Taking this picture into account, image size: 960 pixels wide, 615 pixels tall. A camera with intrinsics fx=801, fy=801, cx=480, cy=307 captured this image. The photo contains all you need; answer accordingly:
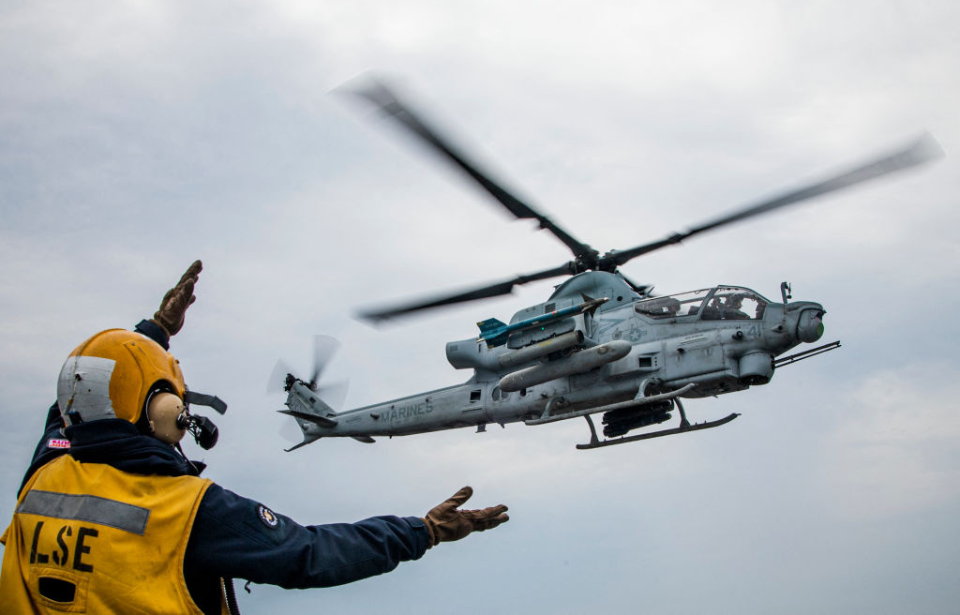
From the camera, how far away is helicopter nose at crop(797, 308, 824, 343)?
11477 mm

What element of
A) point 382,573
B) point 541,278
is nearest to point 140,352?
point 382,573

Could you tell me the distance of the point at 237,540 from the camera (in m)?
2.86

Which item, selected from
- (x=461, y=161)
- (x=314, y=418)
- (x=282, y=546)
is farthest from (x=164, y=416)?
(x=314, y=418)

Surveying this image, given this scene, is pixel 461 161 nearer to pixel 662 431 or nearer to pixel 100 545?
pixel 662 431

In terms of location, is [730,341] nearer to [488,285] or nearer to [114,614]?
[488,285]

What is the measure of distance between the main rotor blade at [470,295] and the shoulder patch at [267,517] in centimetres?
1013

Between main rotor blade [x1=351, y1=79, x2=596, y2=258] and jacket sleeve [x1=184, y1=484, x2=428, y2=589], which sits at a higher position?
main rotor blade [x1=351, y1=79, x2=596, y2=258]

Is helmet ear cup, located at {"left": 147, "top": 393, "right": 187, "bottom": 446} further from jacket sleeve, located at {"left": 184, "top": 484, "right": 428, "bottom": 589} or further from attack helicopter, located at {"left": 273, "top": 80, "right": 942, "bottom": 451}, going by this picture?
attack helicopter, located at {"left": 273, "top": 80, "right": 942, "bottom": 451}

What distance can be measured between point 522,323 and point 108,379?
10.0 metres

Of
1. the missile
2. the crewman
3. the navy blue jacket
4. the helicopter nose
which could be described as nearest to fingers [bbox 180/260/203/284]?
the crewman

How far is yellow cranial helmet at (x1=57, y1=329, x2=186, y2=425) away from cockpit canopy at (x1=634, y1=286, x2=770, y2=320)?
401 inches

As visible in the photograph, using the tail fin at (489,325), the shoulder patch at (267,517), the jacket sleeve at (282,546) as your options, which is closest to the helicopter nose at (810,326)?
the tail fin at (489,325)

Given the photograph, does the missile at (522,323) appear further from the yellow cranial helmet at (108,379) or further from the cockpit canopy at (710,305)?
the yellow cranial helmet at (108,379)

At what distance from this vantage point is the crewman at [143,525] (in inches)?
106
